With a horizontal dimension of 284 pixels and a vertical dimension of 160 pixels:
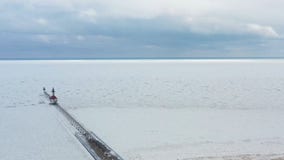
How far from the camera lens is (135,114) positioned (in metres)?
20.7

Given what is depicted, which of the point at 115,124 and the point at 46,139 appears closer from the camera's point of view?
the point at 46,139

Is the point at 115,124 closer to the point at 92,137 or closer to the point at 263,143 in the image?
the point at 92,137

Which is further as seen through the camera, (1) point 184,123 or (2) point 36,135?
(1) point 184,123

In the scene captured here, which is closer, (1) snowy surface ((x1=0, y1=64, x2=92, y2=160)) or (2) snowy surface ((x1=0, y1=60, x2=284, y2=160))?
(1) snowy surface ((x1=0, y1=64, x2=92, y2=160))

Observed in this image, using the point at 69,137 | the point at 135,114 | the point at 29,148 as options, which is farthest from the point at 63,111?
the point at 29,148

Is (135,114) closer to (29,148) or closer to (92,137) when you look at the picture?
(92,137)

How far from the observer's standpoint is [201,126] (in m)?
17.0

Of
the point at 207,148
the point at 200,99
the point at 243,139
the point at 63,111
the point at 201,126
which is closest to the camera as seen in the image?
the point at 207,148

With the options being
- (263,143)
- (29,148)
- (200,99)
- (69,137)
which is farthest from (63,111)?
(263,143)

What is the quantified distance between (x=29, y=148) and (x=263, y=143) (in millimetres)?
8591

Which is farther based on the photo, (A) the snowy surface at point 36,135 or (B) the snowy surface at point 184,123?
(B) the snowy surface at point 184,123

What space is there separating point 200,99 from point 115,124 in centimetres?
1109

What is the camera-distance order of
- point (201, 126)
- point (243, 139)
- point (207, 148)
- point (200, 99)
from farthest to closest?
point (200, 99) → point (201, 126) → point (243, 139) → point (207, 148)

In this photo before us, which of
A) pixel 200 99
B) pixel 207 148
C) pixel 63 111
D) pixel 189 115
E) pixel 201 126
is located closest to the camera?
pixel 207 148
